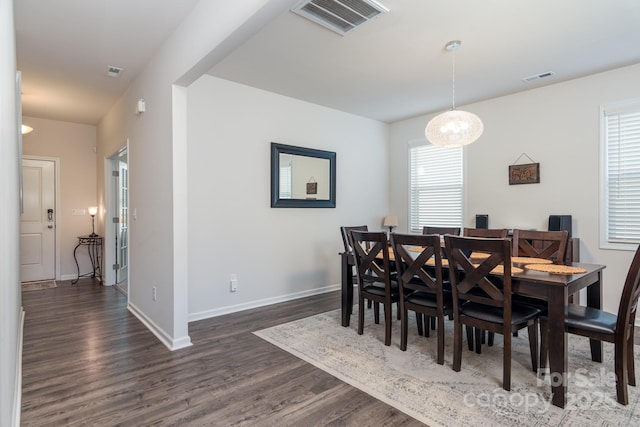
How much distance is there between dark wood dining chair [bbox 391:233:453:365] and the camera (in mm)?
2541

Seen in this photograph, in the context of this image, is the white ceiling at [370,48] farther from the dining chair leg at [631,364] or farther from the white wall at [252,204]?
the dining chair leg at [631,364]

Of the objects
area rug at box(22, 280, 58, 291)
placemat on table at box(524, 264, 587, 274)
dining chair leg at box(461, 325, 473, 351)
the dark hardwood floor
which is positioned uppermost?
placemat on table at box(524, 264, 587, 274)

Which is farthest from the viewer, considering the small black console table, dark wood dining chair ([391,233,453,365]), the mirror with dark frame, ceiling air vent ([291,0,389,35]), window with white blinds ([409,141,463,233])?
the small black console table

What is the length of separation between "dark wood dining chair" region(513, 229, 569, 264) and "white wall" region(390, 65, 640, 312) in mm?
948

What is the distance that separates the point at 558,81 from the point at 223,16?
3770 millimetres

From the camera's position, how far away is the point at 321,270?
4879 millimetres

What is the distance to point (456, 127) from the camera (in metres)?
3.10

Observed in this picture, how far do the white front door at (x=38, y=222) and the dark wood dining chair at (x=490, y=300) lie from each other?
20.8 feet

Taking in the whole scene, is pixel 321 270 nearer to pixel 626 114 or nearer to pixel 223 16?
pixel 223 16

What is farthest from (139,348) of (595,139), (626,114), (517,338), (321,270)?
(626,114)

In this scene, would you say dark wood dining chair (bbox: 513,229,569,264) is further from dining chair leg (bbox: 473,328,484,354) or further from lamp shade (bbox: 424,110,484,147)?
lamp shade (bbox: 424,110,484,147)

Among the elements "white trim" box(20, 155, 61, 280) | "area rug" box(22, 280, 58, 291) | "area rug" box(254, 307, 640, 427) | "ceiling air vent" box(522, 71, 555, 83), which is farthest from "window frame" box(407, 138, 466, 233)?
"white trim" box(20, 155, 61, 280)

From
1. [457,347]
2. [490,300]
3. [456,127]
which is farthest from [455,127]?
[457,347]

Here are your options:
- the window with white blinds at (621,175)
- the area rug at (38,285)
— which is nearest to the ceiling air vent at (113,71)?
the area rug at (38,285)
